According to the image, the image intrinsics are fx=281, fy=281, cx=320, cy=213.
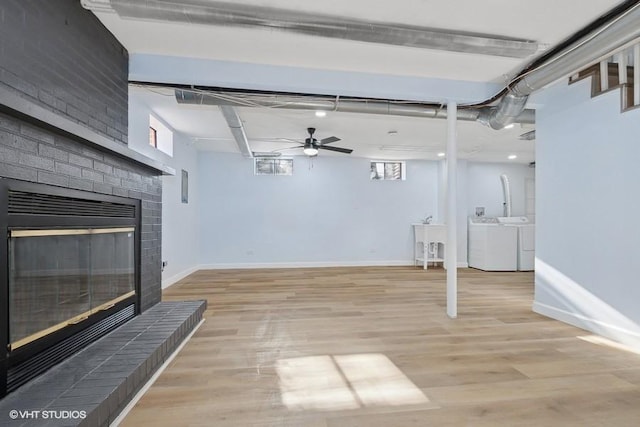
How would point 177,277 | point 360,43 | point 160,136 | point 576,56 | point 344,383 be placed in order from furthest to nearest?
point 177,277 < point 160,136 < point 360,43 < point 576,56 < point 344,383

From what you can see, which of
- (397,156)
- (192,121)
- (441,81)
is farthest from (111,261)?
(397,156)

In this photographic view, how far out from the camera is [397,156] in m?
6.54

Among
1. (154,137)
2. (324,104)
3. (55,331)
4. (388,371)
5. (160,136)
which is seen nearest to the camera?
(55,331)

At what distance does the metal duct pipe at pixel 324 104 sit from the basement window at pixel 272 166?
328cm

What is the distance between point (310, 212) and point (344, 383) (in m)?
4.87

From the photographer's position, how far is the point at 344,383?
186 centimetres

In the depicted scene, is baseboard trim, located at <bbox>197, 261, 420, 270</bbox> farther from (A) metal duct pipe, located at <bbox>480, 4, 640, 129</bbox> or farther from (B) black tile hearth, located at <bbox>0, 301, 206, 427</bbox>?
(A) metal duct pipe, located at <bbox>480, 4, 640, 129</bbox>

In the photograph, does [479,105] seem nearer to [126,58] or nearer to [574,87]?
[574,87]

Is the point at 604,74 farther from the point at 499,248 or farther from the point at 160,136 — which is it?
the point at 160,136

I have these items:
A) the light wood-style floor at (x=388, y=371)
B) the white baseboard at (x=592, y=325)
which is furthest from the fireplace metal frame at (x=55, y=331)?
the white baseboard at (x=592, y=325)

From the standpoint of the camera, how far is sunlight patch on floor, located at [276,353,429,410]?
166 centimetres

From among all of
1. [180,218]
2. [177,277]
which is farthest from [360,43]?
[177,277]

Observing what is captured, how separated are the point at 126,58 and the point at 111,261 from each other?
182 centimetres

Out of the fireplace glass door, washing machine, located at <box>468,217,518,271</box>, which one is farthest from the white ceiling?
washing machine, located at <box>468,217,518,271</box>
